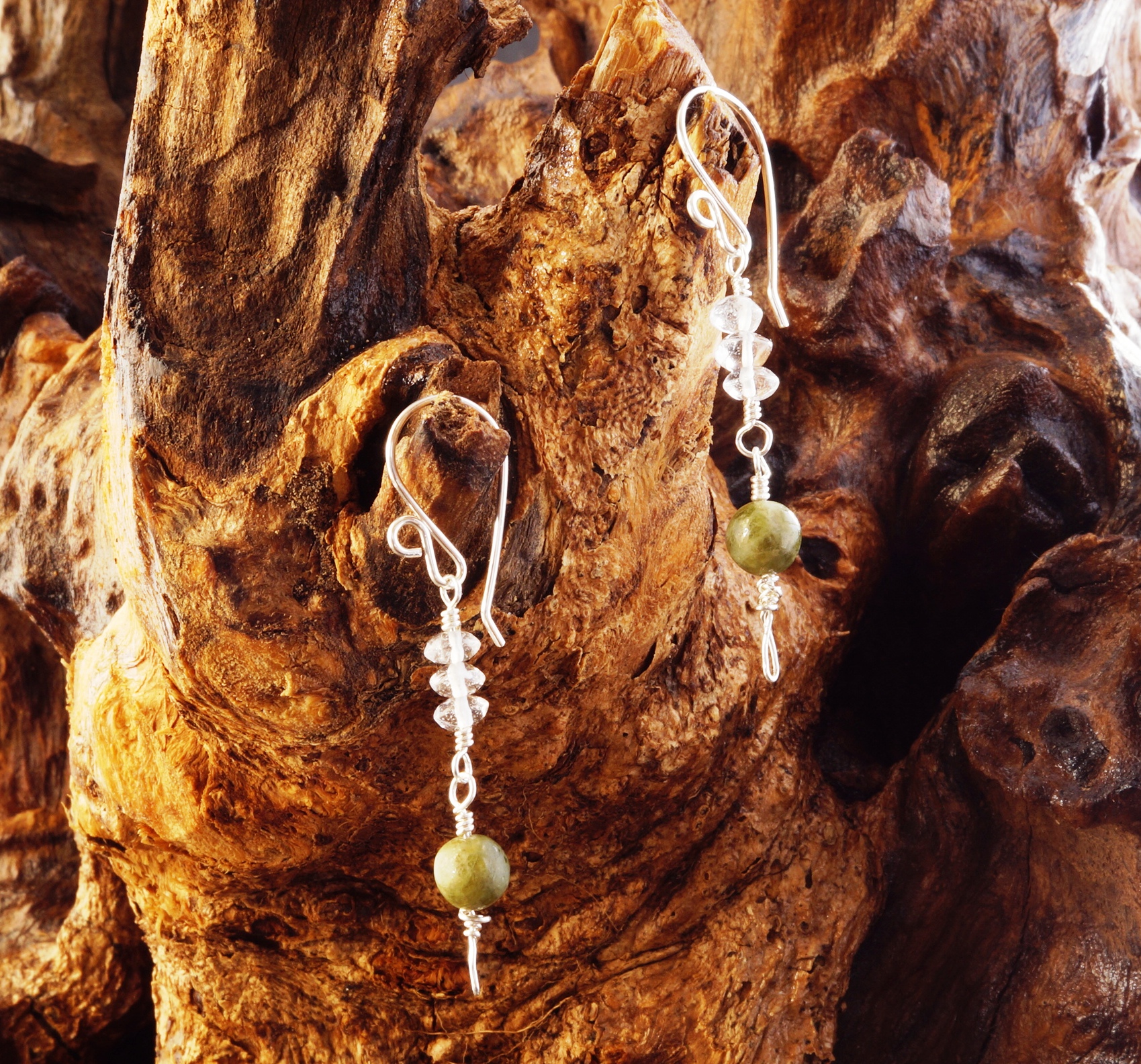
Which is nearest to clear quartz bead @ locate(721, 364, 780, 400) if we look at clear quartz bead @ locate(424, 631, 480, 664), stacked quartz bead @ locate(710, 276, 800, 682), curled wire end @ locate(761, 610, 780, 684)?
stacked quartz bead @ locate(710, 276, 800, 682)

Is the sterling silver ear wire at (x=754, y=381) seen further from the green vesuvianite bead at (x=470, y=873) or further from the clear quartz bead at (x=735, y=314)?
the green vesuvianite bead at (x=470, y=873)

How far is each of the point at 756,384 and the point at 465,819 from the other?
45 cm

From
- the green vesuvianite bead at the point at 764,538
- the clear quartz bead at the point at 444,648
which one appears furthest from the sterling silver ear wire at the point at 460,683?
the green vesuvianite bead at the point at 764,538

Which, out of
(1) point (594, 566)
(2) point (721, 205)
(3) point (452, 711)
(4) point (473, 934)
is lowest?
(4) point (473, 934)

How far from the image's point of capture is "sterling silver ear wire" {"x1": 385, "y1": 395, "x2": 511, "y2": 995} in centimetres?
85

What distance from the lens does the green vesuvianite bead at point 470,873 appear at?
38.3 inches

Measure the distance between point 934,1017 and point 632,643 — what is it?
55 centimetres

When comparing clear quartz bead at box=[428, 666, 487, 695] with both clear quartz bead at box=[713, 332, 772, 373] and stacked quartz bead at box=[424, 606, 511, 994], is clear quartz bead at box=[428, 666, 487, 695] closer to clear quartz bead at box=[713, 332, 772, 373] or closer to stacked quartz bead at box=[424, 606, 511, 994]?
stacked quartz bead at box=[424, 606, 511, 994]

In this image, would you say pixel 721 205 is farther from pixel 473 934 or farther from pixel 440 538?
pixel 473 934

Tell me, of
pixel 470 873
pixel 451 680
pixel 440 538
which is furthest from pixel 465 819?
pixel 440 538

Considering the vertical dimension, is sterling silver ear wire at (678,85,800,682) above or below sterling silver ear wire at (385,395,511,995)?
above

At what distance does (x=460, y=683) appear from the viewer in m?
0.90

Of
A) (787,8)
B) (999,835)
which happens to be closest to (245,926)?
(999,835)

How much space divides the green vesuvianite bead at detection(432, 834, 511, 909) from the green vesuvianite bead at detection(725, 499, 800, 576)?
13.1 inches
